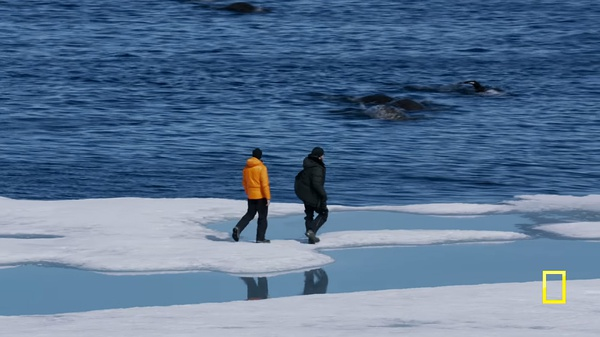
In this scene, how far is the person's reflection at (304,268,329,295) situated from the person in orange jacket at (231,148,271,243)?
212 cm

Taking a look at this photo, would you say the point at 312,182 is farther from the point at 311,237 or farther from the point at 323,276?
the point at 323,276

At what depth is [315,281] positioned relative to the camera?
2447cm

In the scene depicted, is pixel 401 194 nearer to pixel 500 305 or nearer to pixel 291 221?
pixel 291 221

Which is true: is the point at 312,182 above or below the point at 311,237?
above

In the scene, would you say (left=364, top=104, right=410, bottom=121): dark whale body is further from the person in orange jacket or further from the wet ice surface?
the person in orange jacket

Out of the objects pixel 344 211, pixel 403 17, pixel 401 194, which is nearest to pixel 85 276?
pixel 344 211

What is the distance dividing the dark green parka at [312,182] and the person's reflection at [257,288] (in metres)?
2.63

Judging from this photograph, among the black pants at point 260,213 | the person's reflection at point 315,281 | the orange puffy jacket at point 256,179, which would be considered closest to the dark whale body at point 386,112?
the black pants at point 260,213

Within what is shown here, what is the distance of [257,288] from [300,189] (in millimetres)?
3396

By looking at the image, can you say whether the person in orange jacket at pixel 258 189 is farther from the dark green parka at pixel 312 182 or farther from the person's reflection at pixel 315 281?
the person's reflection at pixel 315 281

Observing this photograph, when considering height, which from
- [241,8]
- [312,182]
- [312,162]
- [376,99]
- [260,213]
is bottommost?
[376,99]

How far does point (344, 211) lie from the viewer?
1262 inches

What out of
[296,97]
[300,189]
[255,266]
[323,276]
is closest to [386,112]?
[296,97]

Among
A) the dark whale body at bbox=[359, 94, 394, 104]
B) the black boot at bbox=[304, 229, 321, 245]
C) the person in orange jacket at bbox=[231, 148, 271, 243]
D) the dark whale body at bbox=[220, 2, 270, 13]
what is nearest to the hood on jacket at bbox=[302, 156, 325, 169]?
the person in orange jacket at bbox=[231, 148, 271, 243]
